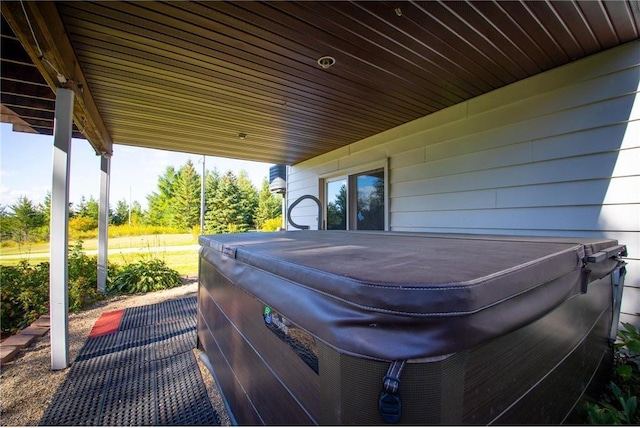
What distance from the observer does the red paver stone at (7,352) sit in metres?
2.48

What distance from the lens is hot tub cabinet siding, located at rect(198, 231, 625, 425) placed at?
1.93 feet

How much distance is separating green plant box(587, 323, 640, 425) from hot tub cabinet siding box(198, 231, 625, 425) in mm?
255

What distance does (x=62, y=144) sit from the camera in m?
2.37

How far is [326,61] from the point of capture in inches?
89.4

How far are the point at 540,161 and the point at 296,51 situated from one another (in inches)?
91.4

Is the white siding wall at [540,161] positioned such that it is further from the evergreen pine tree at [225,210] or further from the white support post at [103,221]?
the evergreen pine tree at [225,210]

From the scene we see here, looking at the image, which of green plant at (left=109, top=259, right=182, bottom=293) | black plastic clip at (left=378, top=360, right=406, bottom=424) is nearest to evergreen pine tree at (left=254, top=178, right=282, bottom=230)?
green plant at (left=109, top=259, right=182, bottom=293)

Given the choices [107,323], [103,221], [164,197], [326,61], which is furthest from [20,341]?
[164,197]

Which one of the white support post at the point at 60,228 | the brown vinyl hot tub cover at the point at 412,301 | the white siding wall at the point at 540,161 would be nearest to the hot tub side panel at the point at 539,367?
the brown vinyl hot tub cover at the point at 412,301

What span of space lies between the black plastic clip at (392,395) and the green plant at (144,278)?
5670 millimetres

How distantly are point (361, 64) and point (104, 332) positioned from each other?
3952 mm

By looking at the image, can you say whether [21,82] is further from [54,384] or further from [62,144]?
[54,384]

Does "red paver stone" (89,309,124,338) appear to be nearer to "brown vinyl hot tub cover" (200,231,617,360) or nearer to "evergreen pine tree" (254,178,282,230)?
"brown vinyl hot tub cover" (200,231,617,360)

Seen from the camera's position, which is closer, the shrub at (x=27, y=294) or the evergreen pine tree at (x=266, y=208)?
the shrub at (x=27, y=294)
